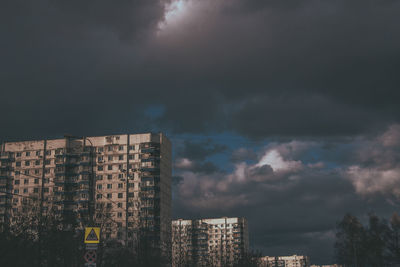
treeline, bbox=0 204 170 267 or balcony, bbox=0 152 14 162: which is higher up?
balcony, bbox=0 152 14 162

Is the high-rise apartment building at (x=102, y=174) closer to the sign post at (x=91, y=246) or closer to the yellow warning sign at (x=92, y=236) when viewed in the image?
the yellow warning sign at (x=92, y=236)

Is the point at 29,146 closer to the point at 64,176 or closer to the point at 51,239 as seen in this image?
the point at 64,176

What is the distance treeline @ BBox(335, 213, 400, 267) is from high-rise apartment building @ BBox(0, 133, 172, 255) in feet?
168

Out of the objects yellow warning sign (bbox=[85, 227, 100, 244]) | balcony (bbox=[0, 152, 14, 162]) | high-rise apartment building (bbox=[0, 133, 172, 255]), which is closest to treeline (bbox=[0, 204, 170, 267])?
yellow warning sign (bbox=[85, 227, 100, 244])

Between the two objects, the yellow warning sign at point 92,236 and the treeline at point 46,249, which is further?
the treeline at point 46,249

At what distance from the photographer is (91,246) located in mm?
25828

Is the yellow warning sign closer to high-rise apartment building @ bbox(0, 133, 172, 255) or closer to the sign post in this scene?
the sign post

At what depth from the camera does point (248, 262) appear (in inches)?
4934

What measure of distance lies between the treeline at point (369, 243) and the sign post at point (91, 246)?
86144 mm

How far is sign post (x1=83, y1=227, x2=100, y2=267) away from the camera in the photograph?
25.5m

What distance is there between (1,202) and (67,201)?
63.8 ft

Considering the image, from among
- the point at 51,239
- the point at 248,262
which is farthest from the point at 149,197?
the point at 51,239

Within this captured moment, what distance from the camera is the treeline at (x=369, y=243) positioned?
329ft

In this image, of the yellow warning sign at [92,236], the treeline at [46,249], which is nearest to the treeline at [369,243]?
the treeline at [46,249]
